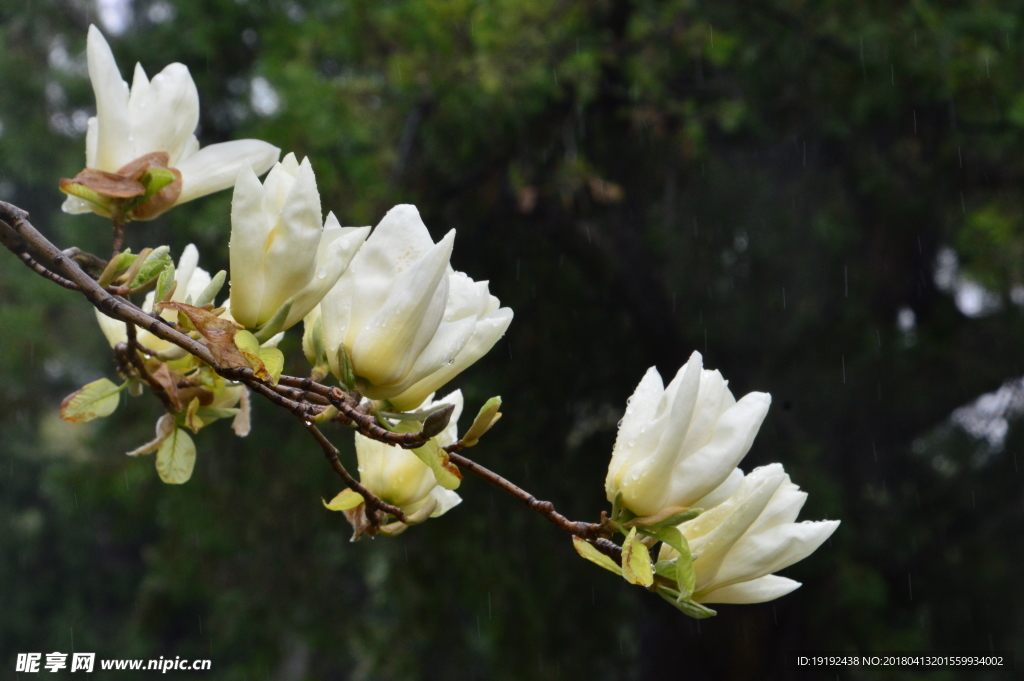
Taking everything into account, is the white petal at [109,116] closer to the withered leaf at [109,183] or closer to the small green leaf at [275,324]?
the withered leaf at [109,183]

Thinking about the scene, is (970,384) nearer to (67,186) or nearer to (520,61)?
(520,61)

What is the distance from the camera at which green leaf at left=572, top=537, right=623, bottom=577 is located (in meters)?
0.46

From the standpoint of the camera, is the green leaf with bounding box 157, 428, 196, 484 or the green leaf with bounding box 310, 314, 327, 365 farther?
the green leaf with bounding box 157, 428, 196, 484

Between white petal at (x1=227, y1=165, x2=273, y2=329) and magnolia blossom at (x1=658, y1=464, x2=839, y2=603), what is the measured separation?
0.26 metres

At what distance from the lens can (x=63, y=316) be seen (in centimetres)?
543

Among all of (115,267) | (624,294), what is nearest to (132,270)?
(115,267)

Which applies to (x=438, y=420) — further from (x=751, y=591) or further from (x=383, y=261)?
(x=751, y=591)

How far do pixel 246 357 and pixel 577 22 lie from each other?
2.61 m

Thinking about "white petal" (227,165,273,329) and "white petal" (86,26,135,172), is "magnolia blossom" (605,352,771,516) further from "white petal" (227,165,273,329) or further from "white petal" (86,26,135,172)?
"white petal" (86,26,135,172)

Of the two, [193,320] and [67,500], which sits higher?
[193,320]

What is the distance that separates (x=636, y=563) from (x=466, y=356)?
0.13m

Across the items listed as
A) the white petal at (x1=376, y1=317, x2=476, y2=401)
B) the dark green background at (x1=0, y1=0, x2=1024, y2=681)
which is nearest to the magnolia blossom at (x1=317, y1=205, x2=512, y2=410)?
the white petal at (x1=376, y1=317, x2=476, y2=401)

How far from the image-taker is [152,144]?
0.57 metres

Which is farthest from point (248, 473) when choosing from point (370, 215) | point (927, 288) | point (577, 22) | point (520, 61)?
point (927, 288)
